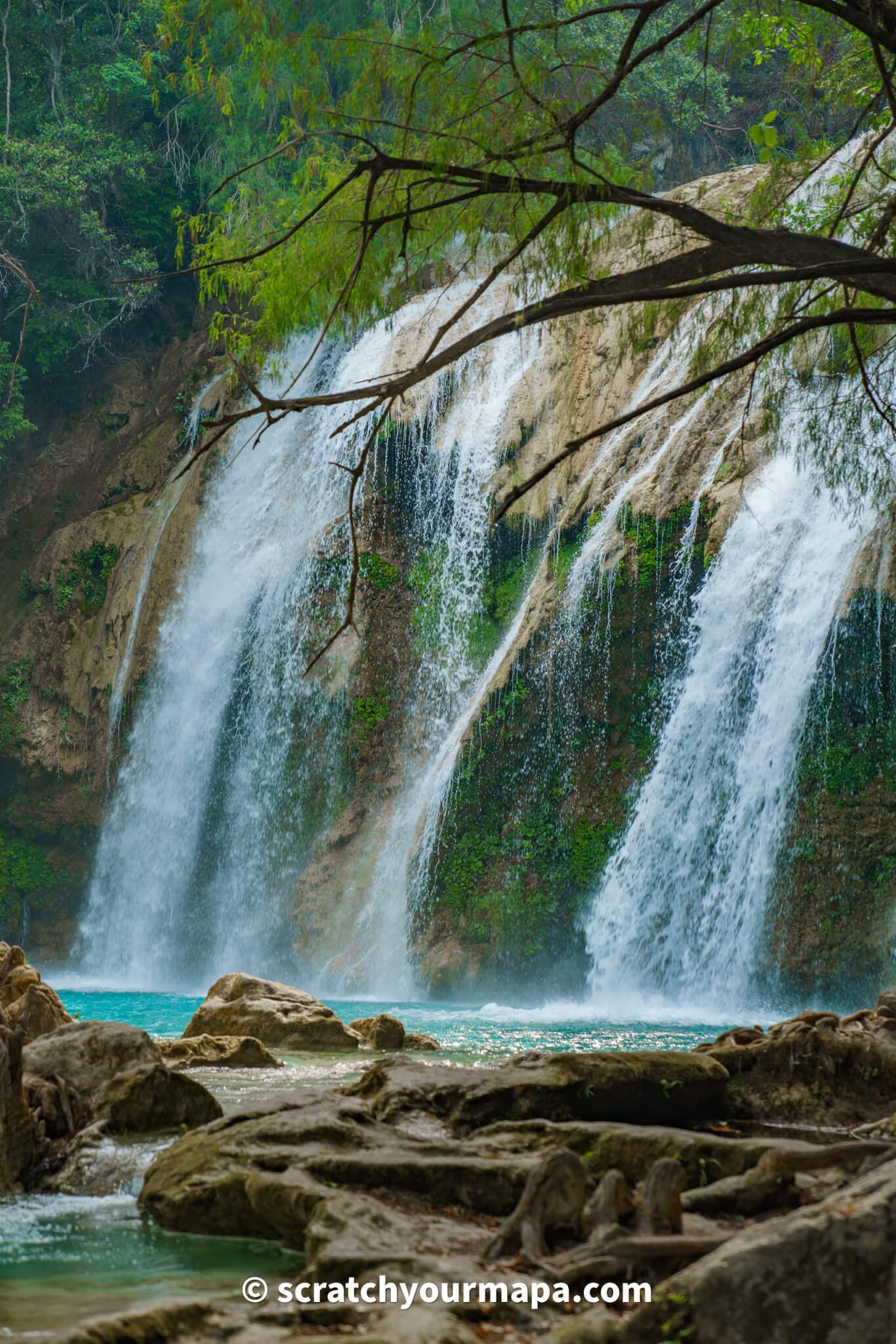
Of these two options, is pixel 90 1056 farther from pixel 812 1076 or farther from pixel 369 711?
pixel 369 711

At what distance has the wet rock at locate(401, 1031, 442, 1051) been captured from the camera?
31.4 feet

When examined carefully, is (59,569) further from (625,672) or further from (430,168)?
(430,168)

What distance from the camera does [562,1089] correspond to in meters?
5.28

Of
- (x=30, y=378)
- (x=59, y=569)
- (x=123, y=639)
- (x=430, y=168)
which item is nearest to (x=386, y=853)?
(x=123, y=639)

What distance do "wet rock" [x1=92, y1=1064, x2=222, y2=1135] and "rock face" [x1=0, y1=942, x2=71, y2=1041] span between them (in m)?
2.22

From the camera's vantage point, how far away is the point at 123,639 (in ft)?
72.1

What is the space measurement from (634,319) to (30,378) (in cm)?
2325

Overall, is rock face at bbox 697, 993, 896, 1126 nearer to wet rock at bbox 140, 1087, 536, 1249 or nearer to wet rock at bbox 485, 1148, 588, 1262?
wet rock at bbox 140, 1087, 536, 1249

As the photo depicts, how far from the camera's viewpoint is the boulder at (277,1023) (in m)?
9.60

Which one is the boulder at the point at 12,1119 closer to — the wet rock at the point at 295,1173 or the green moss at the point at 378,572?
the wet rock at the point at 295,1173

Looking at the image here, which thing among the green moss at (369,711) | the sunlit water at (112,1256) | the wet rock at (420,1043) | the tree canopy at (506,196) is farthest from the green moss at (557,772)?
the sunlit water at (112,1256)

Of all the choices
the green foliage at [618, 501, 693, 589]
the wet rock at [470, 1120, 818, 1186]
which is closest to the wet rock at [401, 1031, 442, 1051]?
the wet rock at [470, 1120, 818, 1186]

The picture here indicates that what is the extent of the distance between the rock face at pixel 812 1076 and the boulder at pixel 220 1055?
355 centimetres

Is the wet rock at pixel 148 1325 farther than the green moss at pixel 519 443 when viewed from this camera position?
No
